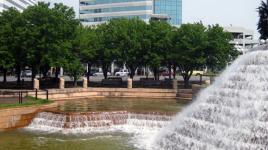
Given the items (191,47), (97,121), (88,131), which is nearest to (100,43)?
(191,47)

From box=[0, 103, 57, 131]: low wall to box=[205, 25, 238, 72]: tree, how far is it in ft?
86.5

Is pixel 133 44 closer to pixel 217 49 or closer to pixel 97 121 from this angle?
pixel 217 49

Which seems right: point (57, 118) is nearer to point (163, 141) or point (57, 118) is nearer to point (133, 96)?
point (163, 141)

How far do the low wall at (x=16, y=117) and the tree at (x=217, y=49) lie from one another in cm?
2638

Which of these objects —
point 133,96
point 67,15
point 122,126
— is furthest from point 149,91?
point 122,126

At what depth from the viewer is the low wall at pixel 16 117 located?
94.4ft

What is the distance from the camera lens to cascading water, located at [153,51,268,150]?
56.8 feet

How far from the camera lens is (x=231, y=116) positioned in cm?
1861

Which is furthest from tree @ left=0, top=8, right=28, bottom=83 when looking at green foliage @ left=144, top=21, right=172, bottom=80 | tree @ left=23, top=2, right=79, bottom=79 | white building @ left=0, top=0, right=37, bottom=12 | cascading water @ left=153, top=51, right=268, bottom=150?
white building @ left=0, top=0, right=37, bottom=12

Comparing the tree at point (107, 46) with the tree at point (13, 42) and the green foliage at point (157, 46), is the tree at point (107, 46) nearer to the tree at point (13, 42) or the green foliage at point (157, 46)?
the green foliage at point (157, 46)

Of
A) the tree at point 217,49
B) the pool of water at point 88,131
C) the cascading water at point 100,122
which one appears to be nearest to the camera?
the pool of water at point 88,131

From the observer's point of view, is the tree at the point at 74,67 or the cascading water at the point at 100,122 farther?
the tree at the point at 74,67

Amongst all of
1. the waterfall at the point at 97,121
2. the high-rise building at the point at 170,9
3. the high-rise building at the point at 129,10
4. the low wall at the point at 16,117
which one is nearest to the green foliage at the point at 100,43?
the low wall at the point at 16,117

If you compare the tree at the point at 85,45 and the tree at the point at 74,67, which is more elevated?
the tree at the point at 85,45
